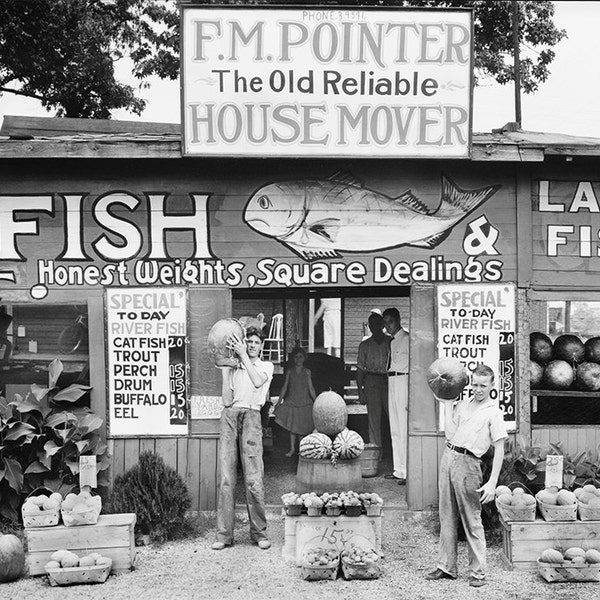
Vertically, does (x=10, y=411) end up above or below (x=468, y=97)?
below

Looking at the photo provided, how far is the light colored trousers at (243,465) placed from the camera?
7723 mm

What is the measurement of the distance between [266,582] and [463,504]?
71.7 inches

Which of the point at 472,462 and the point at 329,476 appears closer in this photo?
the point at 472,462

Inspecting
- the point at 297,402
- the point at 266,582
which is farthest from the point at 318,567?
the point at 297,402

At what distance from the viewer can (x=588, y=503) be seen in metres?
7.25

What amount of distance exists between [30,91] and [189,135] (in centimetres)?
1910

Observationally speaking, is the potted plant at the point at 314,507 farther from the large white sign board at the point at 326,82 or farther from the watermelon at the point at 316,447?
the large white sign board at the point at 326,82

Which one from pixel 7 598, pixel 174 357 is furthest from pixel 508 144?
pixel 7 598

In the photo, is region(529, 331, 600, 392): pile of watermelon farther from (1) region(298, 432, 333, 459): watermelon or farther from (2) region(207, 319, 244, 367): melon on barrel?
(2) region(207, 319, 244, 367): melon on barrel

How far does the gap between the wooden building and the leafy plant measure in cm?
32

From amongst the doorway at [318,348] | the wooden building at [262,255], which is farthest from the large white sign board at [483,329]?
the doorway at [318,348]

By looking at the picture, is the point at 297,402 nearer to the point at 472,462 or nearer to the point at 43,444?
the point at 43,444

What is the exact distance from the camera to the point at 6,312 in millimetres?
9781

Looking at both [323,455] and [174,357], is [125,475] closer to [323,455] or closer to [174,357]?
[174,357]
